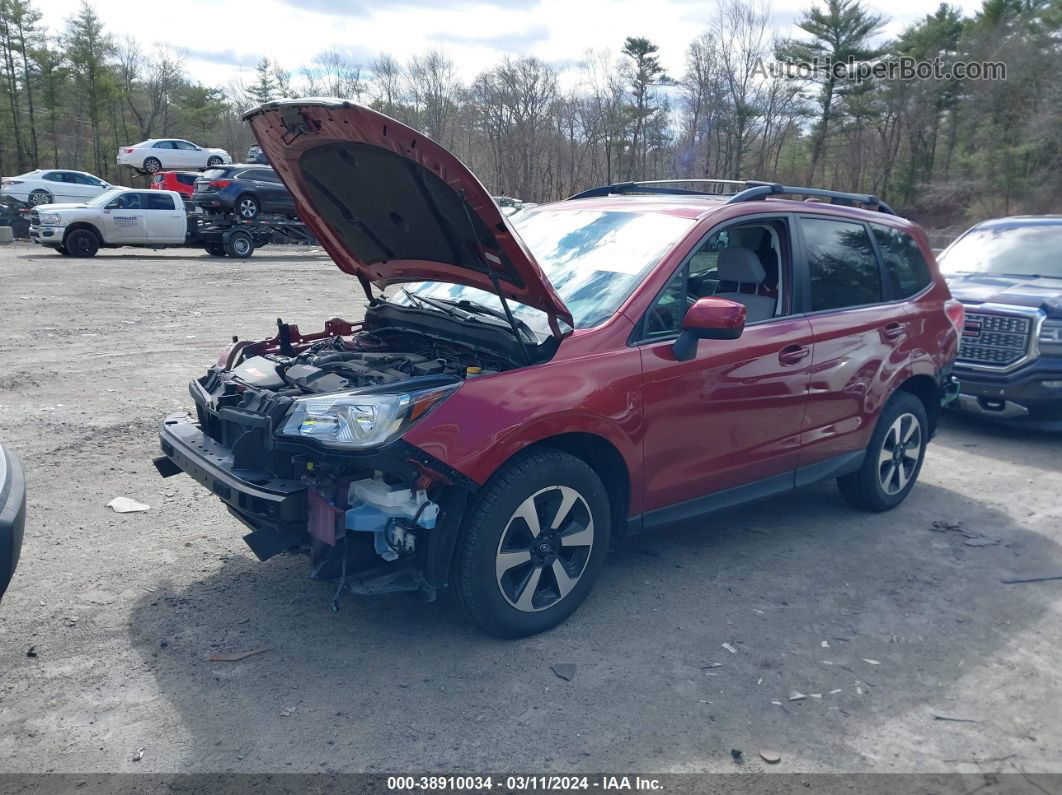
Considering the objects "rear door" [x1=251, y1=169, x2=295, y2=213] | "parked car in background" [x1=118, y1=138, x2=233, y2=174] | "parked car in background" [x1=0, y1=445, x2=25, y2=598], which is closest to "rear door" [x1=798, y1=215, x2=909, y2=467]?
"parked car in background" [x1=0, y1=445, x2=25, y2=598]

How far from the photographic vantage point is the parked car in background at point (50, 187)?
28.9m

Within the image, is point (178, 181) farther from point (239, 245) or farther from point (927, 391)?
point (927, 391)

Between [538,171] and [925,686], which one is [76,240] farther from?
[538,171]

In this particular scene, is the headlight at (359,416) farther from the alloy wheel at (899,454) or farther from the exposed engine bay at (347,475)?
the alloy wheel at (899,454)

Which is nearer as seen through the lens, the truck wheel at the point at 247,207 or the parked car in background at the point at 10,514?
the parked car in background at the point at 10,514

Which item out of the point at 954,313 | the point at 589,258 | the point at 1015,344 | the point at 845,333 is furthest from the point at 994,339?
the point at 589,258

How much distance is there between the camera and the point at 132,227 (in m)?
21.5

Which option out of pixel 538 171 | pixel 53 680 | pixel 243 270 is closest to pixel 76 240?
pixel 243 270

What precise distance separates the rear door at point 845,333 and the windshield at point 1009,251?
418cm

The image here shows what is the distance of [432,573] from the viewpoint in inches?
137

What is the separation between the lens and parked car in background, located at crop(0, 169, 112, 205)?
28.9m

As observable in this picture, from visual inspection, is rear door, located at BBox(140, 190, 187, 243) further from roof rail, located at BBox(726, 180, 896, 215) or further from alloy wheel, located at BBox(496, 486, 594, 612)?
alloy wheel, located at BBox(496, 486, 594, 612)

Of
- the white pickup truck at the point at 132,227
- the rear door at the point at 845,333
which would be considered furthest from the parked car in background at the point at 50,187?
the rear door at the point at 845,333

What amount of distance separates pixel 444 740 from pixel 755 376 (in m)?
2.46
